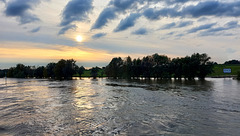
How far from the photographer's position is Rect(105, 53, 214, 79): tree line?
322ft

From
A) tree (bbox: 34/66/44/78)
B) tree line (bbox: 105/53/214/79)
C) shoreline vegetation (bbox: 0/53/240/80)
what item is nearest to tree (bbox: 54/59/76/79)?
shoreline vegetation (bbox: 0/53/240/80)

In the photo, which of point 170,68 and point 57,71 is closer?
point 170,68

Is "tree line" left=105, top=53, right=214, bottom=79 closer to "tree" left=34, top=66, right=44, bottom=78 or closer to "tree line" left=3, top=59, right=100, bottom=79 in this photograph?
"tree line" left=3, top=59, right=100, bottom=79

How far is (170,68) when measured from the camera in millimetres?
111688

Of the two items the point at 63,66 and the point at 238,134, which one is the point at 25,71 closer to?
the point at 63,66

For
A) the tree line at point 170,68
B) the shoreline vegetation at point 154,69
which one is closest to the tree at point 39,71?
the shoreline vegetation at point 154,69

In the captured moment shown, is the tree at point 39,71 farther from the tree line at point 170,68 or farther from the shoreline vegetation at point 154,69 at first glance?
the tree line at point 170,68

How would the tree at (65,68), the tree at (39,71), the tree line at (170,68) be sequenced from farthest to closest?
1. the tree at (39,71)
2. the tree at (65,68)
3. the tree line at (170,68)

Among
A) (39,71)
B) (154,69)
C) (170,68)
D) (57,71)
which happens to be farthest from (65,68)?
(170,68)

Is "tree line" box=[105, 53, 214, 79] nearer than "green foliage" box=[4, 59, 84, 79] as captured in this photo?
Yes

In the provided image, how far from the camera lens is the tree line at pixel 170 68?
322ft

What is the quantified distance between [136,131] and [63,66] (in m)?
155

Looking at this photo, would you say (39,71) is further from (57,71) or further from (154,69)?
(154,69)

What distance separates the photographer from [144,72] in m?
126
